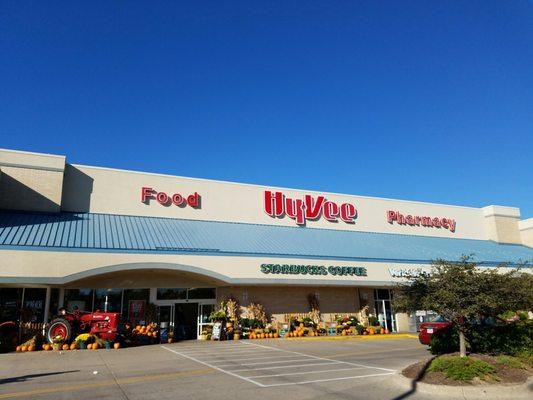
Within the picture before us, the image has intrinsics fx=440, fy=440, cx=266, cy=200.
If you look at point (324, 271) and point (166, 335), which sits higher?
point (324, 271)

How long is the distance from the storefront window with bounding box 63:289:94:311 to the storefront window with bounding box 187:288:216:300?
5810 mm

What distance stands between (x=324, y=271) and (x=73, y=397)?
2075 centimetres

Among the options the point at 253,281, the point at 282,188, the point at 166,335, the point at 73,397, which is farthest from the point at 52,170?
the point at 73,397

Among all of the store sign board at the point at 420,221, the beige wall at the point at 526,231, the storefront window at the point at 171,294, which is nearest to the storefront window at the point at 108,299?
the storefront window at the point at 171,294

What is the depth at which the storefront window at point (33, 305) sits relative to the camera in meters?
23.1

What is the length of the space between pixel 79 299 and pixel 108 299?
5.10 ft

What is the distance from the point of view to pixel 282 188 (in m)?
35.4

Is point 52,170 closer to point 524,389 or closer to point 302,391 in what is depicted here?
point 302,391

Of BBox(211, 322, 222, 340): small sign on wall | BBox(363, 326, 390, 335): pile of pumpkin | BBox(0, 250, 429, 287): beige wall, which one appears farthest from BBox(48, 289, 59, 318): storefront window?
BBox(363, 326, 390, 335): pile of pumpkin

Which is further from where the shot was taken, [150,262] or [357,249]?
[357,249]

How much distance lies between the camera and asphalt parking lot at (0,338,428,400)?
10867mm

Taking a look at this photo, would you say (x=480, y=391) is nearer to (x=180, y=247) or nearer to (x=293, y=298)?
(x=180, y=247)

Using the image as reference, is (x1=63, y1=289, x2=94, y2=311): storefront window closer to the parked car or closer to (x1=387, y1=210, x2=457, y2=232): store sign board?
the parked car

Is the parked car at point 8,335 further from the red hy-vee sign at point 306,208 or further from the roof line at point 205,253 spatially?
the red hy-vee sign at point 306,208
